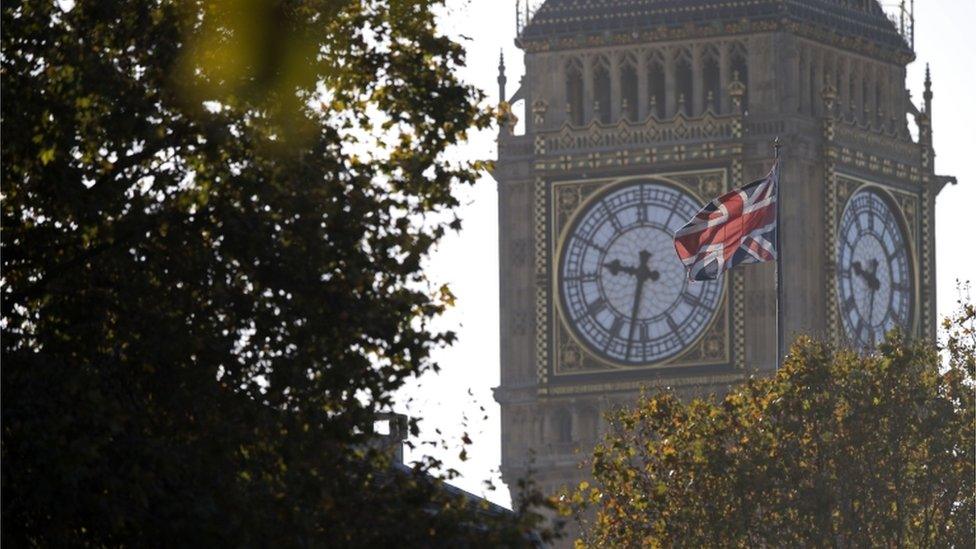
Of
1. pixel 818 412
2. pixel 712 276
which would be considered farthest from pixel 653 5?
pixel 818 412

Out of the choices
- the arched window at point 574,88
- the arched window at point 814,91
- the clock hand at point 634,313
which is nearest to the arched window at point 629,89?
the arched window at point 574,88

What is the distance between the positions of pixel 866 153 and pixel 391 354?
83.9 metres

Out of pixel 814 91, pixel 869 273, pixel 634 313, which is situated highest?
pixel 814 91

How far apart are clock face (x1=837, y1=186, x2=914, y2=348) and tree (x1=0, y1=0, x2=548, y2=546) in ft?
273

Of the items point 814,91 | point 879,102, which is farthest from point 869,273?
point 879,102

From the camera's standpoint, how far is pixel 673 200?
485 ft

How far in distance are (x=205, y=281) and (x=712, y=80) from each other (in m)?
83.9

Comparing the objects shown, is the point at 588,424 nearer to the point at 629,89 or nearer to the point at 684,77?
the point at 629,89

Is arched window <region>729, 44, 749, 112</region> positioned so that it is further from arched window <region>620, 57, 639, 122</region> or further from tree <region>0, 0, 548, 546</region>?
tree <region>0, 0, 548, 546</region>

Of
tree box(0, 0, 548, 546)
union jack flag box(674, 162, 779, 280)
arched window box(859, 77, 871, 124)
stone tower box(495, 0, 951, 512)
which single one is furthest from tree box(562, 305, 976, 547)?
arched window box(859, 77, 871, 124)

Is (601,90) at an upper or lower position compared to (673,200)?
upper

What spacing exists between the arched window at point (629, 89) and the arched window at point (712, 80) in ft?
6.76

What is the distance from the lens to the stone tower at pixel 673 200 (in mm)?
147625

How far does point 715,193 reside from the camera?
5763 inches
